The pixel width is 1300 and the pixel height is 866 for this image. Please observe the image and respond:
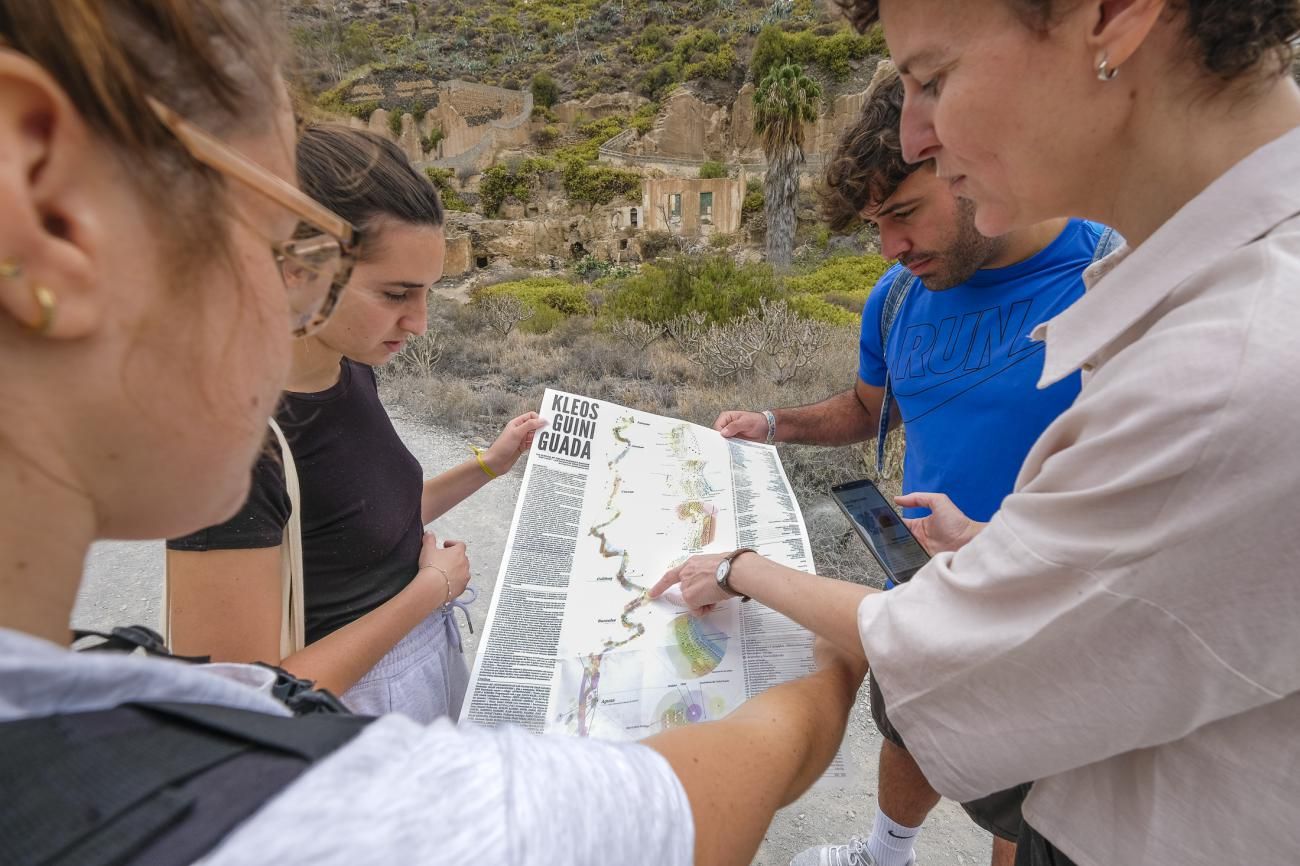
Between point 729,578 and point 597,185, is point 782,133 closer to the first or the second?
point 597,185

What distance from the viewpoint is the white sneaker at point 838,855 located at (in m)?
2.02

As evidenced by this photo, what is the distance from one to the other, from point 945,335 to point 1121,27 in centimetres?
111

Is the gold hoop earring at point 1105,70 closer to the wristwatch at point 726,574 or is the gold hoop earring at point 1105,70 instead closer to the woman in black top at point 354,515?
the wristwatch at point 726,574

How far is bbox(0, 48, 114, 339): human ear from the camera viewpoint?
1.37 feet

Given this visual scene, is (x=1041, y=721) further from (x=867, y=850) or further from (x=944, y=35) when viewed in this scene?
(x=867, y=850)

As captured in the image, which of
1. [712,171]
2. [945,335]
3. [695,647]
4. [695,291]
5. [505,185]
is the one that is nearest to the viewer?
[695,647]

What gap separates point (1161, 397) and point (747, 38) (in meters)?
45.4

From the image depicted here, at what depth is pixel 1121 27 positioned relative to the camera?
81 cm

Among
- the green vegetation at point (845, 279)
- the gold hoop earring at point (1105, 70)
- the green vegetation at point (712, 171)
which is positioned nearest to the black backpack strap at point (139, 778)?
the gold hoop earring at point (1105, 70)

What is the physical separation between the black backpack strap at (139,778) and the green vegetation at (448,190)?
94.1 ft

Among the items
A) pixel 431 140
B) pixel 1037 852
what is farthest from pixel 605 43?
pixel 1037 852

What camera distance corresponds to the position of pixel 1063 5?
827 mm

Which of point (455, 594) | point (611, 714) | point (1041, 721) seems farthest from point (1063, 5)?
point (455, 594)

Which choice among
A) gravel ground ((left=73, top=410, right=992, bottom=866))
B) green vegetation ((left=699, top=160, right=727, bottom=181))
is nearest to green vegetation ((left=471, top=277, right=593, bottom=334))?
gravel ground ((left=73, top=410, right=992, bottom=866))
